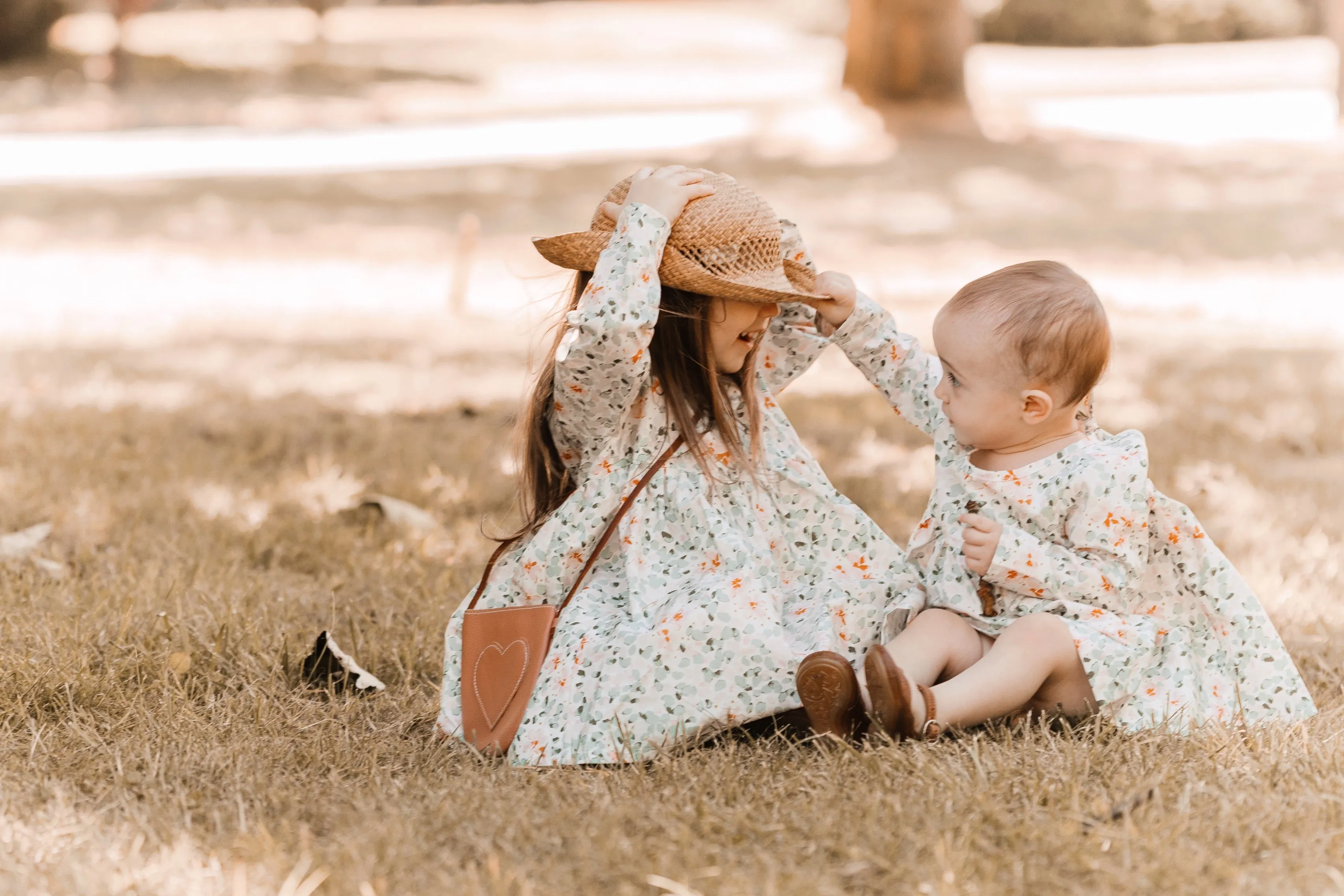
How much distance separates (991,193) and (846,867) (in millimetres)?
12879

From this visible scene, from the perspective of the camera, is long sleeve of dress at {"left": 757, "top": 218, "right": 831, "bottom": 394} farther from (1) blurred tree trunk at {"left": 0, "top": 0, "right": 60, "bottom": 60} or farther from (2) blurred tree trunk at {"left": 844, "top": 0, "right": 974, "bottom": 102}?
(1) blurred tree trunk at {"left": 0, "top": 0, "right": 60, "bottom": 60}

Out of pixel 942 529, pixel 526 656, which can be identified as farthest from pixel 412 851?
pixel 942 529

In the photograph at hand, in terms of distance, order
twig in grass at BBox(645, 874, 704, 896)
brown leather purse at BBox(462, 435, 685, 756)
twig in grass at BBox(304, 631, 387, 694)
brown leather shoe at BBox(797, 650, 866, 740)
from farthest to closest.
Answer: twig in grass at BBox(304, 631, 387, 694)
brown leather purse at BBox(462, 435, 685, 756)
brown leather shoe at BBox(797, 650, 866, 740)
twig in grass at BBox(645, 874, 704, 896)

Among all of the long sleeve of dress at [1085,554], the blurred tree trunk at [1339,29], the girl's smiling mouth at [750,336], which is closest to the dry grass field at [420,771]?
the long sleeve of dress at [1085,554]

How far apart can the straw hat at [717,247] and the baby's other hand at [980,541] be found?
22.6 inches

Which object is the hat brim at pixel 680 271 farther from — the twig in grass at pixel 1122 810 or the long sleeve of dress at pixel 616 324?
the twig in grass at pixel 1122 810

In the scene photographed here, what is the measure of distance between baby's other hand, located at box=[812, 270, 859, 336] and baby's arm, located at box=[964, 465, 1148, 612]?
0.59m

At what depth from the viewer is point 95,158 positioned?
56.4ft

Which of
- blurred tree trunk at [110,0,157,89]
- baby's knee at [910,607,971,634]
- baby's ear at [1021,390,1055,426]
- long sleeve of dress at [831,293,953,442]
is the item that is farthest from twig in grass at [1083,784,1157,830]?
blurred tree trunk at [110,0,157,89]

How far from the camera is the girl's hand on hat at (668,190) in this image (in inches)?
107

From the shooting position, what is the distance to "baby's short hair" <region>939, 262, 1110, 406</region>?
8.91 ft

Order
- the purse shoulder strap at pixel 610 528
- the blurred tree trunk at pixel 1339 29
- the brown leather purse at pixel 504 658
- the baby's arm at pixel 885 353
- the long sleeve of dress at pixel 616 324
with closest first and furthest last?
the long sleeve of dress at pixel 616 324 < the brown leather purse at pixel 504 658 < the purse shoulder strap at pixel 610 528 < the baby's arm at pixel 885 353 < the blurred tree trunk at pixel 1339 29

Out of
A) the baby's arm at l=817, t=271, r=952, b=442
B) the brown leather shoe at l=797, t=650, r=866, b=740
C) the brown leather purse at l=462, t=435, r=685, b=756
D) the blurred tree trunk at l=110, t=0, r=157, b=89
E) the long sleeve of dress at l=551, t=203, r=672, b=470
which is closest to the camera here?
the brown leather shoe at l=797, t=650, r=866, b=740

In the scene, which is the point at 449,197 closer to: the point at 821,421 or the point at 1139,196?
the point at 1139,196
